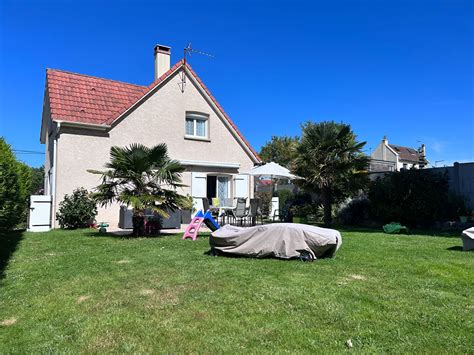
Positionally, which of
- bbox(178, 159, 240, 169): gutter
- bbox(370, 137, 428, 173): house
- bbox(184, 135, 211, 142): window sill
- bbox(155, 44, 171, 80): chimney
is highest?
bbox(155, 44, 171, 80): chimney

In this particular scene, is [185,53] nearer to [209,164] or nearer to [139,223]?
[209,164]

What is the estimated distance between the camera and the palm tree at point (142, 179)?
→ 1083 centimetres

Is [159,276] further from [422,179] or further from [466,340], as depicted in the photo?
[422,179]

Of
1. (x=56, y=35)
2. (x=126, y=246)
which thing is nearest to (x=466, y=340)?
(x=126, y=246)

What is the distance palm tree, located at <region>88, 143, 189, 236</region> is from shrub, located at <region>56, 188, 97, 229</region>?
369 cm

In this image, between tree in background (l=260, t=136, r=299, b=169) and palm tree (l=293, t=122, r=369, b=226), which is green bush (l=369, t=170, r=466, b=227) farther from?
tree in background (l=260, t=136, r=299, b=169)

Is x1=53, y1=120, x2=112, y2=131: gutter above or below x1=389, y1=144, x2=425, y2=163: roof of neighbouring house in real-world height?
below

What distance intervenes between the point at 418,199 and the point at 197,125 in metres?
10.9

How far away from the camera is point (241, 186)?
19.5 metres

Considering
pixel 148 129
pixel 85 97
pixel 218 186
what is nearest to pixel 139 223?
pixel 148 129

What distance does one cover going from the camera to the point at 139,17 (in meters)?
13.8

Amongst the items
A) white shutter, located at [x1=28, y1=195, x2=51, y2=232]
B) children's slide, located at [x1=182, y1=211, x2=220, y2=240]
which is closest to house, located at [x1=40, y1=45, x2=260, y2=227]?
white shutter, located at [x1=28, y1=195, x2=51, y2=232]

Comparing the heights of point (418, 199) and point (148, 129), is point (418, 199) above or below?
below

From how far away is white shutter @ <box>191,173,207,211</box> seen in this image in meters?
17.8
